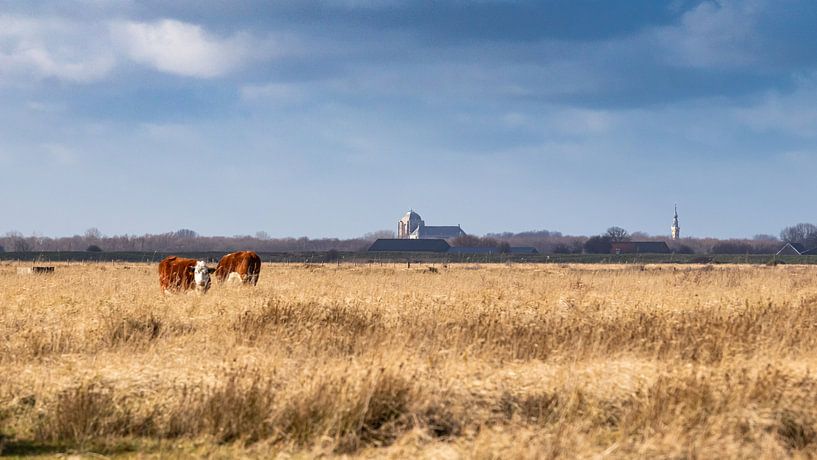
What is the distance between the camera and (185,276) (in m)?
22.0

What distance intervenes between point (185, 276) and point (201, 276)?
1.85 ft

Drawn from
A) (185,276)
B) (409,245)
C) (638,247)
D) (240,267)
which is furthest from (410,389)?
(638,247)

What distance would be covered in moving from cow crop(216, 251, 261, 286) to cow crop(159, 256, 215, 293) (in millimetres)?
1864

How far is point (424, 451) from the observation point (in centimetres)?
744

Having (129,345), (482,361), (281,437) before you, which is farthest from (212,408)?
(129,345)

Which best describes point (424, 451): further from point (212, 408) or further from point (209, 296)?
point (209, 296)

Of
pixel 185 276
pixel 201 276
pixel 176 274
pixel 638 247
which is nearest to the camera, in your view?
pixel 201 276

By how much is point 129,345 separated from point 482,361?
5.82 m

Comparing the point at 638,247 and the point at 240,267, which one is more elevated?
the point at 638,247

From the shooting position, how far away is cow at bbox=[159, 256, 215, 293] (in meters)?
21.7

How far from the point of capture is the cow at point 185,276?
71.3 ft

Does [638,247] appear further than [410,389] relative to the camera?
Yes

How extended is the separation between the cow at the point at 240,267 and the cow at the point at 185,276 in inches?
73.4

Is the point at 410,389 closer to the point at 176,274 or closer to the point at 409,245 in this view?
the point at 176,274
